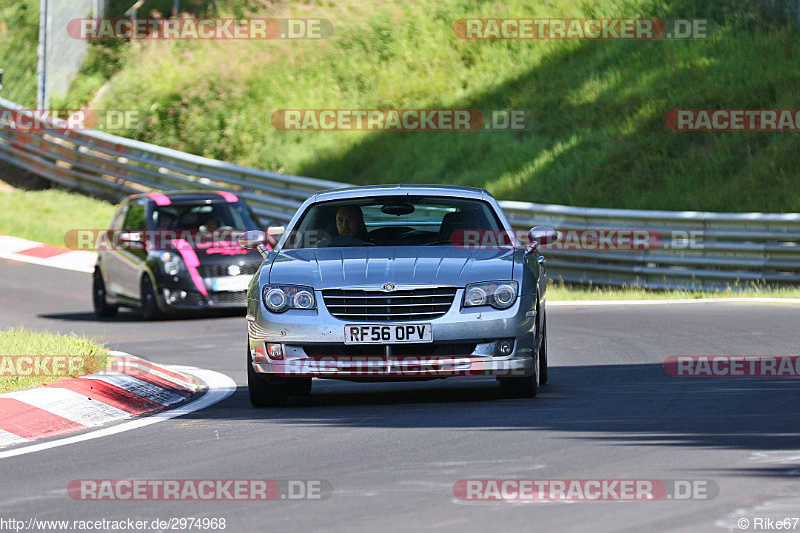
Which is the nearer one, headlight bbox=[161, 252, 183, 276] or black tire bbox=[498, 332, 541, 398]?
black tire bbox=[498, 332, 541, 398]

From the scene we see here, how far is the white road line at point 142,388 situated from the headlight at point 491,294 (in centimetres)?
233

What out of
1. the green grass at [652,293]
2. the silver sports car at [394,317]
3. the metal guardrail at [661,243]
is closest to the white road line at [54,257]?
the metal guardrail at [661,243]

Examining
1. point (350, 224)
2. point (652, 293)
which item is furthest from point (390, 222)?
point (652, 293)

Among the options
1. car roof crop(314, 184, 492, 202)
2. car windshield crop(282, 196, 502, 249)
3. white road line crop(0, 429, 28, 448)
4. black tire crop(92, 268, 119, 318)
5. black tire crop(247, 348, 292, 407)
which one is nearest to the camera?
white road line crop(0, 429, 28, 448)

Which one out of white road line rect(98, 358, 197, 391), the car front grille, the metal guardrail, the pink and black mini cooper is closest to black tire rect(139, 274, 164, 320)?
the pink and black mini cooper

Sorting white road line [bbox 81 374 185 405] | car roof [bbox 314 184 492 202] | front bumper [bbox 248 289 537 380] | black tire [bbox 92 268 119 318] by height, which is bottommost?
black tire [bbox 92 268 119 318]

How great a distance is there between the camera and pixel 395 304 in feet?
31.1

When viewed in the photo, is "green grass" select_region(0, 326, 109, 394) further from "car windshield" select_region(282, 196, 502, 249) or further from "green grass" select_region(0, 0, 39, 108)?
"green grass" select_region(0, 0, 39, 108)

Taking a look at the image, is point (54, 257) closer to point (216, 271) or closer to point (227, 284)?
point (216, 271)

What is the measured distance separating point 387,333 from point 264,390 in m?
1.03

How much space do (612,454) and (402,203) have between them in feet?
12.6

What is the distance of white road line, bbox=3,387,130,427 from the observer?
30.7ft

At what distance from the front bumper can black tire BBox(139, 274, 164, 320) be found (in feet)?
29.7

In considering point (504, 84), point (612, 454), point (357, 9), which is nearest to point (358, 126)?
point (504, 84)
